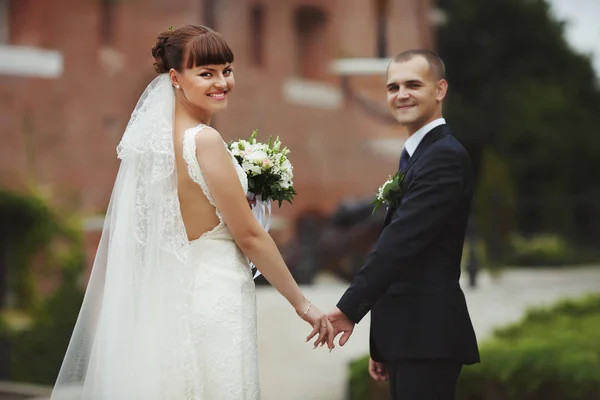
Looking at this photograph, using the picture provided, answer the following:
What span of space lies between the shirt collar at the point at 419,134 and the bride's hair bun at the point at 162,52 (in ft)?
3.37

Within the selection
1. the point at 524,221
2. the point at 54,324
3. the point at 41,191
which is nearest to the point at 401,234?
the point at 54,324

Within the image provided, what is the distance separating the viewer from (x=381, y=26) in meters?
20.5

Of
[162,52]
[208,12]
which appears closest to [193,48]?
[162,52]

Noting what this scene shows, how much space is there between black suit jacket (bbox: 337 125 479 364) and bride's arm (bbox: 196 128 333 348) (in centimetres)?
36

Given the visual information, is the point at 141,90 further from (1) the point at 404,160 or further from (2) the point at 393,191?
(2) the point at 393,191

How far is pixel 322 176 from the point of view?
18.4 m

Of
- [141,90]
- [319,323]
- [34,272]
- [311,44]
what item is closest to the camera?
[319,323]

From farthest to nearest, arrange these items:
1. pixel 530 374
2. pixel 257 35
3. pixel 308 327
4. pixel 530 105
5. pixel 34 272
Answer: pixel 530 105 < pixel 257 35 < pixel 34 272 < pixel 308 327 < pixel 530 374

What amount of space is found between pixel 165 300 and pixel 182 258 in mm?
170

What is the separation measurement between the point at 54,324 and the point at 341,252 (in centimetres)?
588

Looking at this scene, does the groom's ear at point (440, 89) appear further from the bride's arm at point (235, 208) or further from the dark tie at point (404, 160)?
the bride's arm at point (235, 208)

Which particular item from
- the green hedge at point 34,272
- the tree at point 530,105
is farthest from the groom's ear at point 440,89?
the tree at point 530,105

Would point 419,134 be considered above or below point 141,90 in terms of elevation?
below

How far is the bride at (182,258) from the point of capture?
340cm
